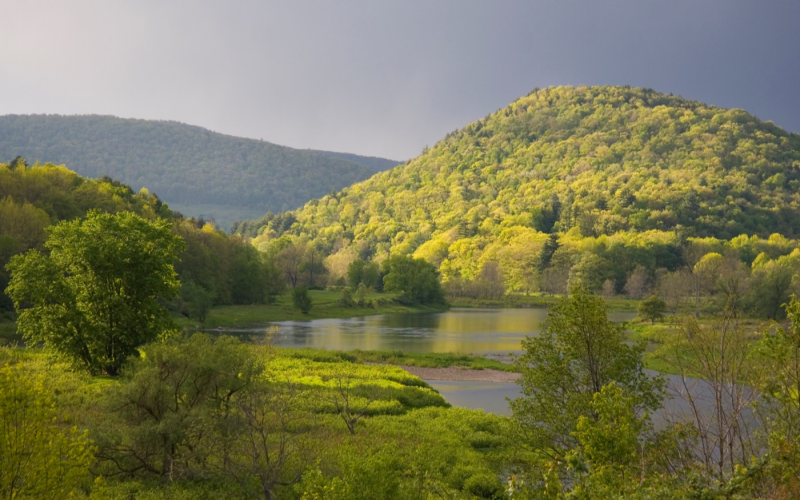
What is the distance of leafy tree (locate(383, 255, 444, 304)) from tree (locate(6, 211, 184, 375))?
91.3 meters

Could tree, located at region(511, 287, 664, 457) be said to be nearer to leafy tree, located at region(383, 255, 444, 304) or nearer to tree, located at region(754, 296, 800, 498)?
tree, located at region(754, 296, 800, 498)

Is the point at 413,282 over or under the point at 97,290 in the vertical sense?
under

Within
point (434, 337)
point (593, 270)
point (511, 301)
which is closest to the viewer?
point (434, 337)

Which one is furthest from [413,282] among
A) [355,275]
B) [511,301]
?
[511,301]

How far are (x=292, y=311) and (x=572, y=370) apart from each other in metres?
78.1

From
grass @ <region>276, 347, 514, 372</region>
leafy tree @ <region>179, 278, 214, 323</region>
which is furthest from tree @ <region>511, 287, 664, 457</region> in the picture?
leafy tree @ <region>179, 278, 214, 323</region>

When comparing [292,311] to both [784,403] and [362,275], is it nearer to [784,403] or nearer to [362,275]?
[362,275]

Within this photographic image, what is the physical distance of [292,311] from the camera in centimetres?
9325

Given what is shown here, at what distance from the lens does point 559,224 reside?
18562 cm

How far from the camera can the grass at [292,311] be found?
75.8 meters

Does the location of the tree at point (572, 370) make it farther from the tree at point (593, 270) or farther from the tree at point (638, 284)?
the tree at point (593, 270)

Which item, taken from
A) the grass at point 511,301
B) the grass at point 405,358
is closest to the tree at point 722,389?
the grass at point 405,358

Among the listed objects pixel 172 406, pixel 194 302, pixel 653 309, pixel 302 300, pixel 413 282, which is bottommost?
pixel 302 300

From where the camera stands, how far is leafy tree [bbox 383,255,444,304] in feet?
406
